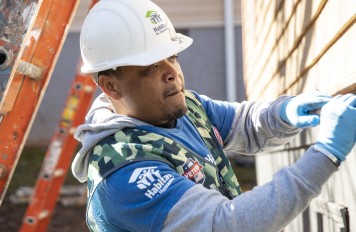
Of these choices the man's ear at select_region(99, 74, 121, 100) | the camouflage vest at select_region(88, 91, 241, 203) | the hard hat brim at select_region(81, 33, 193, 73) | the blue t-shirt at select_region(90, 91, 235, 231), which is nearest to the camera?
the blue t-shirt at select_region(90, 91, 235, 231)

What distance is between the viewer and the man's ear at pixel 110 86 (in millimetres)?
2557

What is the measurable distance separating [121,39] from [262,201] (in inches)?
34.0

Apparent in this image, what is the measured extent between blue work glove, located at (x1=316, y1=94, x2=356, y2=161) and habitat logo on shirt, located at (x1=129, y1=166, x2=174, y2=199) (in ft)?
1.73

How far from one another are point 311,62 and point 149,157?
1202 millimetres

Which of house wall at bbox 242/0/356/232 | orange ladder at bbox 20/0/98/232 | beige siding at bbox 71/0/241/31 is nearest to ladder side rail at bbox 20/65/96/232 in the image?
orange ladder at bbox 20/0/98/232

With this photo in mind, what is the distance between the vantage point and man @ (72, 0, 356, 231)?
206 centimetres

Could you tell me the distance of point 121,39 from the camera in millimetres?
2502

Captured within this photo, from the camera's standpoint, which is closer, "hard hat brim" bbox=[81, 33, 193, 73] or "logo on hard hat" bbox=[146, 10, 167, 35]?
"hard hat brim" bbox=[81, 33, 193, 73]

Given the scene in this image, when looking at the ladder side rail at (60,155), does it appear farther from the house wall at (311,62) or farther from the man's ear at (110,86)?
the man's ear at (110,86)

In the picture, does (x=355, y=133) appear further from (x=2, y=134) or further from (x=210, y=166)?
(x=2, y=134)

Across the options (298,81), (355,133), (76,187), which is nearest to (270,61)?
(298,81)

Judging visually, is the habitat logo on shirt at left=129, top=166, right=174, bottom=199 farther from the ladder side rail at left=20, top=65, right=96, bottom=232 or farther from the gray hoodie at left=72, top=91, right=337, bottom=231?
the ladder side rail at left=20, top=65, right=96, bottom=232

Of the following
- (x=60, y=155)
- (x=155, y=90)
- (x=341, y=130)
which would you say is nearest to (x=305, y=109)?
(x=341, y=130)

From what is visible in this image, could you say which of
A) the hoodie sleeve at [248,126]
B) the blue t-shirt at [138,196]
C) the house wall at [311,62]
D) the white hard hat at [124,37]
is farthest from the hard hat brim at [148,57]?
the house wall at [311,62]
